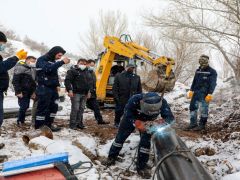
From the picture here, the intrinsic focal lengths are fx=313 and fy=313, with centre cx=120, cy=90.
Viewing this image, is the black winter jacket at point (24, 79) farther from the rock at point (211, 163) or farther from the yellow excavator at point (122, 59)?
the rock at point (211, 163)

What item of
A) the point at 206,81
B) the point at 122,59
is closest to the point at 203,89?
the point at 206,81

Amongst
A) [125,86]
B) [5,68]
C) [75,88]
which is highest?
[5,68]

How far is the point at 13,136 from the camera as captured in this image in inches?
253

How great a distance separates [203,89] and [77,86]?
3.09 meters

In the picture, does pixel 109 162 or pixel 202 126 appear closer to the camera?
pixel 109 162

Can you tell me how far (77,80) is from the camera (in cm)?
744

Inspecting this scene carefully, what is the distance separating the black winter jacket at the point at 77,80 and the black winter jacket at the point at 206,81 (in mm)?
2751

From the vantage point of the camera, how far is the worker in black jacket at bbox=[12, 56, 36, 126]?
7.34m

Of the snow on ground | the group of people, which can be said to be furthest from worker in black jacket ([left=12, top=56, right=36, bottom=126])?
the snow on ground

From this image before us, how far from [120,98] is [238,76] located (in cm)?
677

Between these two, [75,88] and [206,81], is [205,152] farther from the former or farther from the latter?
[75,88]

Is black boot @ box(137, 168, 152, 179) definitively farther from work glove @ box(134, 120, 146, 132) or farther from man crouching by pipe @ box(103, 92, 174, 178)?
work glove @ box(134, 120, 146, 132)

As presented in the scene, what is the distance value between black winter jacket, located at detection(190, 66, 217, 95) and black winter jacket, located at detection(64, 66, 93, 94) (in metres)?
2.75

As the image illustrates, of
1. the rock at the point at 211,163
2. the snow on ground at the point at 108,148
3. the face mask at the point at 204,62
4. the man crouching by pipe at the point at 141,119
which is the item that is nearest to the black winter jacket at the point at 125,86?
the snow on ground at the point at 108,148
